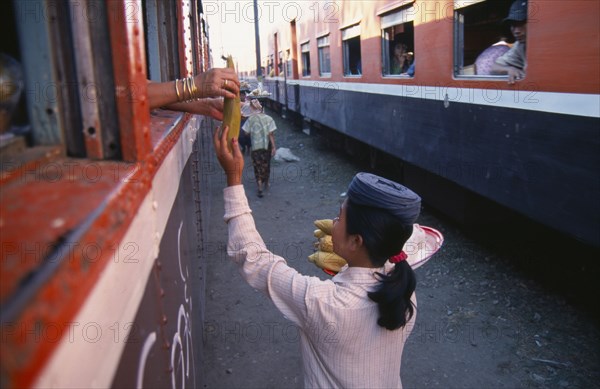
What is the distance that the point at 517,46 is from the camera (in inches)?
162

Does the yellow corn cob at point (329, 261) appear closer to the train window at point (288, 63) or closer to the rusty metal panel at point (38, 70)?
the rusty metal panel at point (38, 70)

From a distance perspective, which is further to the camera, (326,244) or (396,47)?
(396,47)

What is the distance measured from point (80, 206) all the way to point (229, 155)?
100 centimetres

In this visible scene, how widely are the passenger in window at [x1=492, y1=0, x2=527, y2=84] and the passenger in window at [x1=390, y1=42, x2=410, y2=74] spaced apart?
285 centimetres

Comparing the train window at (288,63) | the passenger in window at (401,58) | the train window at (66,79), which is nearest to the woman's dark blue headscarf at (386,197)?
the train window at (66,79)

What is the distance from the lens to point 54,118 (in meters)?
0.91

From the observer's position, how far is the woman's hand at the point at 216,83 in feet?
5.04

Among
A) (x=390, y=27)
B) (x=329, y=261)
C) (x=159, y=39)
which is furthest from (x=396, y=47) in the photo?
(x=329, y=261)

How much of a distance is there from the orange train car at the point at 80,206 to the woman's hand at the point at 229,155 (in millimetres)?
224

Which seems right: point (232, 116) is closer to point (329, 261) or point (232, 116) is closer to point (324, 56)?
point (329, 261)

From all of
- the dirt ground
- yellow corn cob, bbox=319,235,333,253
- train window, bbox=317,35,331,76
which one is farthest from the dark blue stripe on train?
train window, bbox=317,35,331,76

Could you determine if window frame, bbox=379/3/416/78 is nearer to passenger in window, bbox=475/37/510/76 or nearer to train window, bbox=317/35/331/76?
passenger in window, bbox=475/37/510/76

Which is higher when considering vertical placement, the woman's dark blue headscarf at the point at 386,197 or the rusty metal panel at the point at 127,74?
the rusty metal panel at the point at 127,74

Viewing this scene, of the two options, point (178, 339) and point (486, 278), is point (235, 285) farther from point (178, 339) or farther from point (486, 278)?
point (178, 339)
